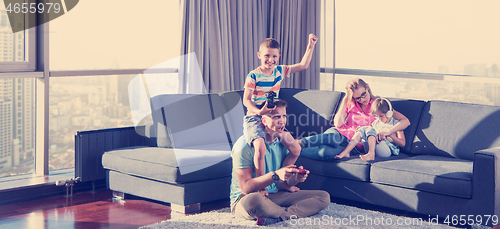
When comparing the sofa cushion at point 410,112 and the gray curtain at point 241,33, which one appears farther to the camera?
the gray curtain at point 241,33

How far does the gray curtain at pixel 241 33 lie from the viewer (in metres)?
4.89

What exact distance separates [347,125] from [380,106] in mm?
292

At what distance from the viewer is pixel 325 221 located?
3.16 metres

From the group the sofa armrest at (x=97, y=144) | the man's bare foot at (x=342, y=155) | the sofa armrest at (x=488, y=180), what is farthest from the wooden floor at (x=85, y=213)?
the sofa armrest at (x=488, y=180)

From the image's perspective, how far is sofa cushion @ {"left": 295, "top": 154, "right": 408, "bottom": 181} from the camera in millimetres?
3480

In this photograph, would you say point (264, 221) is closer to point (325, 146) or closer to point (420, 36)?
point (325, 146)

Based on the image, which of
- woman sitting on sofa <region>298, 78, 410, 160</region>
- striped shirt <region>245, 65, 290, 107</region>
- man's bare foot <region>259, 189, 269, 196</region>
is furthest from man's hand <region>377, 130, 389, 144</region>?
man's bare foot <region>259, 189, 269, 196</region>

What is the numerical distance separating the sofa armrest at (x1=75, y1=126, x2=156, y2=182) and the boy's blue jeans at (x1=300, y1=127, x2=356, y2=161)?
1.26 metres

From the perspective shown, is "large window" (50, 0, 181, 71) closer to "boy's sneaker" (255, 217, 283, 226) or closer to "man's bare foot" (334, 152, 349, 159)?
"man's bare foot" (334, 152, 349, 159)

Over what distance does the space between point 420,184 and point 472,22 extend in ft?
6.64

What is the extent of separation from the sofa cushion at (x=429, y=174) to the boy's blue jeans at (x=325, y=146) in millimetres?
336

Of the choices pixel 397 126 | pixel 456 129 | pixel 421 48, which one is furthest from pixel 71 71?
pixel 421 48

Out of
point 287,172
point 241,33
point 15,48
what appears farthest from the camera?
point 241,33

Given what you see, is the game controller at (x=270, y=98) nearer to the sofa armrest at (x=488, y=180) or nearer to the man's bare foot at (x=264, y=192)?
the man's bare foot at (x=264, y=192)
